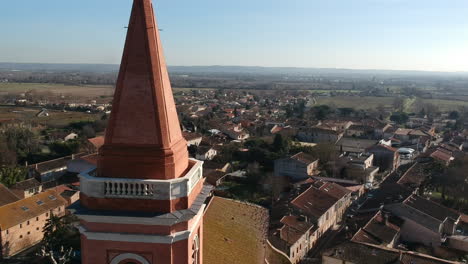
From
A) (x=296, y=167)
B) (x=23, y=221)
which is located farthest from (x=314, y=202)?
(x=23, y=221)

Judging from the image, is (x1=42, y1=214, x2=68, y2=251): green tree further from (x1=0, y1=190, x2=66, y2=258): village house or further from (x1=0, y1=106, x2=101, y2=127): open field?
(x1=0, y1=106, x2=101, y2=127): open field

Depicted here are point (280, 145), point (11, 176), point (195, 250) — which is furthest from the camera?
point (280, 145)

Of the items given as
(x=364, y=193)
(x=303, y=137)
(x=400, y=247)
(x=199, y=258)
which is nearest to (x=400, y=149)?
(x=303, y=137)

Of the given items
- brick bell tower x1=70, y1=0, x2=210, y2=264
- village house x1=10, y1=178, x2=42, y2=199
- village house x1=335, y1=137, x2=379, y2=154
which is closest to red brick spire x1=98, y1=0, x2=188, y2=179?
brick bell tower x1=70, y1=0, x2=210, y2=264

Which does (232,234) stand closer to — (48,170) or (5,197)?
(5,197)

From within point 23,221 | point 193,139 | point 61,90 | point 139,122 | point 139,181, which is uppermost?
point 139,122

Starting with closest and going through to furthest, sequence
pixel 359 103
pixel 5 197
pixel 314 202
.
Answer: pixel 5 197 → pixel 314 202 → pixel 359 103
